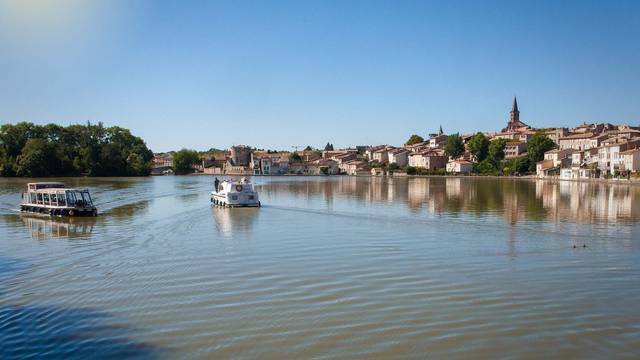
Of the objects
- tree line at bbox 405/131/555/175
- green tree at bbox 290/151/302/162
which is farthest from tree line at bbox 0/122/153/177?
tree line at bbox 405/131/555/175

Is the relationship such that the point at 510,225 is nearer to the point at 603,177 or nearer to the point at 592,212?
the point at 592,212

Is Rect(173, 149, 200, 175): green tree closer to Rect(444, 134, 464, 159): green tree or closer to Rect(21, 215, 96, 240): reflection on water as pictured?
Rect(444, 134, 464, 159): green tree

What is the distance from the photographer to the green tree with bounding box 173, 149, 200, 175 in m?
144

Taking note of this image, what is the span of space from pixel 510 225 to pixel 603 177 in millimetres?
68056

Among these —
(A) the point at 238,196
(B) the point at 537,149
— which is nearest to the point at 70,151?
(A) the point at 238,196

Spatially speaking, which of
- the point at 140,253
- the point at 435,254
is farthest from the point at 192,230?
the point at 435,254

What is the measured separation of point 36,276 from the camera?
1242 cm

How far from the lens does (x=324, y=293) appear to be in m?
10.7

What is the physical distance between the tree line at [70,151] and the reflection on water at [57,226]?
75716 mm

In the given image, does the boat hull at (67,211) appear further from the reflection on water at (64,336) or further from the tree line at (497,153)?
the tree line at (497,153)

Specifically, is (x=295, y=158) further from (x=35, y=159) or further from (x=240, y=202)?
(x=240, y=202)

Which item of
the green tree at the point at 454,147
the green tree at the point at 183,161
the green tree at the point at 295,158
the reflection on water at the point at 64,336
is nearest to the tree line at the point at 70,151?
the green tree at the point at 183,161

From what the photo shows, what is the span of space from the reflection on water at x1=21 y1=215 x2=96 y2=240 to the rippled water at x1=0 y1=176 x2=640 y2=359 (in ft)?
0.91

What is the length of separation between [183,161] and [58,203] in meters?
120
